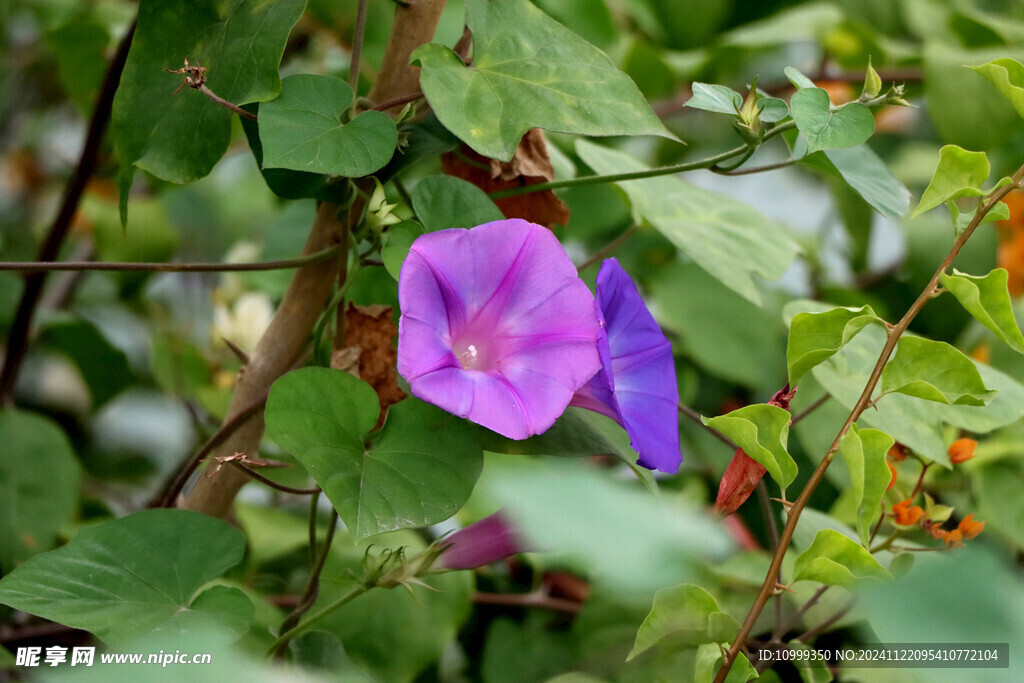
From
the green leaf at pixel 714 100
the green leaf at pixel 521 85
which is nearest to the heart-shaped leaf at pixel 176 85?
the green leaf at pixel 521 85

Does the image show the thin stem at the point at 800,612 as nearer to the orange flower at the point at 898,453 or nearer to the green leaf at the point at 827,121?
the orange flower at the point at 898,453

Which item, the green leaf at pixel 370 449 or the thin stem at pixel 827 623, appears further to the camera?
the thin stem at pixel 827 623

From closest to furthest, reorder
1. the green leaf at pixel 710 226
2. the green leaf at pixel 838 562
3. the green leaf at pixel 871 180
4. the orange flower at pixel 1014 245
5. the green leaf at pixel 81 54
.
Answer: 1. the green leaf at pixel 838 562
2. the green leaf at pixel 871 180
3. the green leaf at pixel 710 226
4. the green leaf at pixel 81 54
5. the orange flower at pixel 1014 245

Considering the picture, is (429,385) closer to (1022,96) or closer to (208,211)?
(1022,96)

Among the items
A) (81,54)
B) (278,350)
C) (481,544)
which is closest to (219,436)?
(278,350)

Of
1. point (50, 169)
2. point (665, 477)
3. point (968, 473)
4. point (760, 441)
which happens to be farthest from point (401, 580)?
point (50, 169)

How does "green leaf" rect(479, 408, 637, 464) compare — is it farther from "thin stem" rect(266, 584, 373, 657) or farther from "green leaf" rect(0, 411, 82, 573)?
"green leaf" rect(0, 411, 82, 573)
